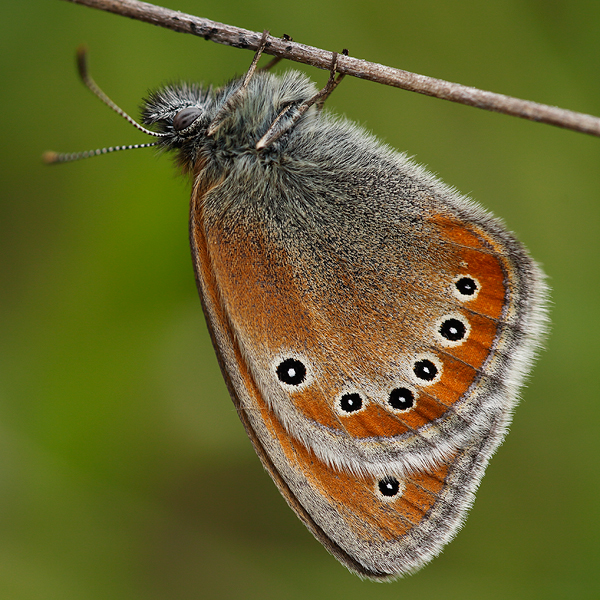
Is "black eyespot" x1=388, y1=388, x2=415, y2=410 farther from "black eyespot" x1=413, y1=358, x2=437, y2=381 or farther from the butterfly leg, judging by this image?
the butterfly leg

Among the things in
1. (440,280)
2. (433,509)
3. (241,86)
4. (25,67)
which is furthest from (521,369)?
(25,67)

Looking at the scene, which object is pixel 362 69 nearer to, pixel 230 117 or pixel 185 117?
pixel 230 117

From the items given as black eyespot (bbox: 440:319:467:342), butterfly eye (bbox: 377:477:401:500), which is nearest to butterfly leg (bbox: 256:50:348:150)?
black eyespot (bbox: 440:319:467:342)

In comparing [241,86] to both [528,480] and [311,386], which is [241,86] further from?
[528,480]

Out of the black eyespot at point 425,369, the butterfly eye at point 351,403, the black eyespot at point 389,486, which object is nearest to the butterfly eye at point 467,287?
the black eyespot at point 425,369

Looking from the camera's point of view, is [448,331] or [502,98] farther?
[448,331]

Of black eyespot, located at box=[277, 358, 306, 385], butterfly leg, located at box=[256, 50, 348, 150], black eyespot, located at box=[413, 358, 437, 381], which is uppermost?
butterfly leg, located at box=[256, 50, 348, 150]
